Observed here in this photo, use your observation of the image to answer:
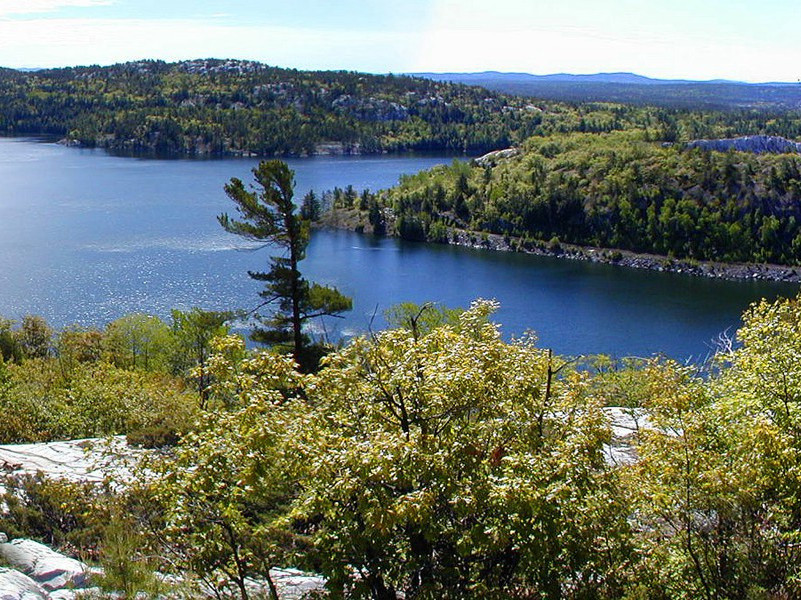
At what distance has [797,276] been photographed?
76.4m

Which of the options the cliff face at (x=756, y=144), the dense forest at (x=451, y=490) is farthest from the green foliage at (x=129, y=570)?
the cliff face at (x=756, y=144)

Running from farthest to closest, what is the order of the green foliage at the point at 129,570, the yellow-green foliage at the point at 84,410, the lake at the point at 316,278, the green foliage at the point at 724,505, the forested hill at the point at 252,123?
the forested hill at the point at 252,123
the lake at the point at 316,278
the yellow-green foliage at the point at 84,410
the green foliage at the point at 724,505
the green foliage at the point at 129,570

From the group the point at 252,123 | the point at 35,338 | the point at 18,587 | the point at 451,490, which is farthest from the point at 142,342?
the point at 252,123

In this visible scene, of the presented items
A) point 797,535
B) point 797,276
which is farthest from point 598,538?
point 797,276

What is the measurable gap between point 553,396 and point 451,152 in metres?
167

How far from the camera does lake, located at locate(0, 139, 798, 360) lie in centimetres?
5328

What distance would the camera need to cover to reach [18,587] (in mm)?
9844

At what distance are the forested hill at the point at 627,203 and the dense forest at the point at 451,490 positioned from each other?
247ft

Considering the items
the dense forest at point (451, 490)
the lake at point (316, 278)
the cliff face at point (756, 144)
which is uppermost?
the cliff face at point (756, 144)

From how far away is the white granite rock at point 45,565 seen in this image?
1044 centimetres

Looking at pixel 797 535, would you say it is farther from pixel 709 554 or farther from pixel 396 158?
pixel 396 158

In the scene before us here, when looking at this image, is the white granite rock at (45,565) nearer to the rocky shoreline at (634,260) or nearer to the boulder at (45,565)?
the boulder at (45,565)

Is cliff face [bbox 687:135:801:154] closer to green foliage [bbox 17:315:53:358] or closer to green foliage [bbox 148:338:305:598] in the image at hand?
green foliage [bbox 17:315:53:358]

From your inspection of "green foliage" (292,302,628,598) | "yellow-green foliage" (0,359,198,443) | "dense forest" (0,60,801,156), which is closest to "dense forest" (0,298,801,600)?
"green foliage" (292,302,628,598)
